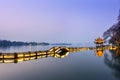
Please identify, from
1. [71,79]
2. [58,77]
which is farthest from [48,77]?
[71,79]

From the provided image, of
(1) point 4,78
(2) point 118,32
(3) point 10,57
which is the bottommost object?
(1) point 4,78

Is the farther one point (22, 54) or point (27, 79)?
point (27, 79)

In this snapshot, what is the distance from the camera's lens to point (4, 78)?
54625 mm

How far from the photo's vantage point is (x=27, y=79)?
51.9m

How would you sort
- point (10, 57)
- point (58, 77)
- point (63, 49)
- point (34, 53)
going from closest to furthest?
point (10, 57) → point (34, 53) → point (63, 49) → point (58, 77)

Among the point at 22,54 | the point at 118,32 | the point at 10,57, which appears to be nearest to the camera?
the point at 10,57

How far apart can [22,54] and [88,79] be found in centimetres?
3269

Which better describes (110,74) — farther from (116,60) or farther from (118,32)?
(116,60)

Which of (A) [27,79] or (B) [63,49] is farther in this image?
(A) [27,79]

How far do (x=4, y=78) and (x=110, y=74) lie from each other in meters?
26.3

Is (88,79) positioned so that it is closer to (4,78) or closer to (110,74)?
(110,74)

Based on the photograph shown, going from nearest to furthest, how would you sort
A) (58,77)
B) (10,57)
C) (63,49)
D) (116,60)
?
(10,57), (63,49), (58,77), (116,60)

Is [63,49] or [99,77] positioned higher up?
[63,49]

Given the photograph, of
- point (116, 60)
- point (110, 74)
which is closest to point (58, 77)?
point (110, 74)
